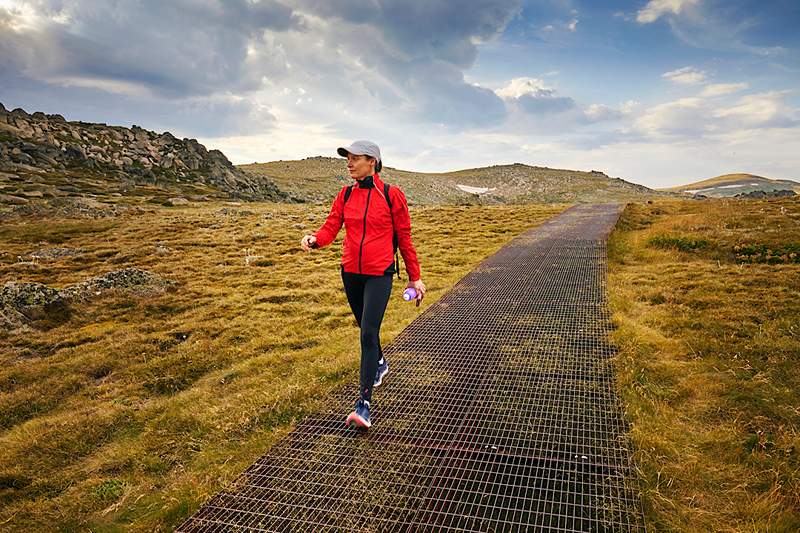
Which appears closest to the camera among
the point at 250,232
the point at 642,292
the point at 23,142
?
the point at 642,292

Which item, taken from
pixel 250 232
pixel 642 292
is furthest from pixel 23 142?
pixel 642 292

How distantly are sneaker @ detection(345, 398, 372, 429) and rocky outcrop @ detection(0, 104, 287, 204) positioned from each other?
51.6 meters

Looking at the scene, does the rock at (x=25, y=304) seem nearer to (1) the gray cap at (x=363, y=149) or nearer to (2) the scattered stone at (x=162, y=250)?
(2) the scattered stone at (x=162, y=250)

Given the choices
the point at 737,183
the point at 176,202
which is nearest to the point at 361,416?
the point at 176,202

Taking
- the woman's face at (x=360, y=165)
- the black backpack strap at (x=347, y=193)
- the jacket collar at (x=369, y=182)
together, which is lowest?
the black backpack strap at (x=347, y=193)

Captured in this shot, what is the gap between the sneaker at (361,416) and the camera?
14.5 feet

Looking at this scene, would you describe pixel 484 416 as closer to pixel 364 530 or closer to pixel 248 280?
pixel 364 530

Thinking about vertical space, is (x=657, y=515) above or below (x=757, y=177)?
below

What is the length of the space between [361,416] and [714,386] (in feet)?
13.4

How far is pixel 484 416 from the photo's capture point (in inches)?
180

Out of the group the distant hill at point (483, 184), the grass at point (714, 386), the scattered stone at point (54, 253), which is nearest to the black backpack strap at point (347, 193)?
the grass at point (714, 386)

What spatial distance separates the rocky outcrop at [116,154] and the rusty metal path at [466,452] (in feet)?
167

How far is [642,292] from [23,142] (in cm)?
7740

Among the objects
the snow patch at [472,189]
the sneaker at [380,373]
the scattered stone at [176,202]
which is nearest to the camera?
the sneaker at [380,373]
